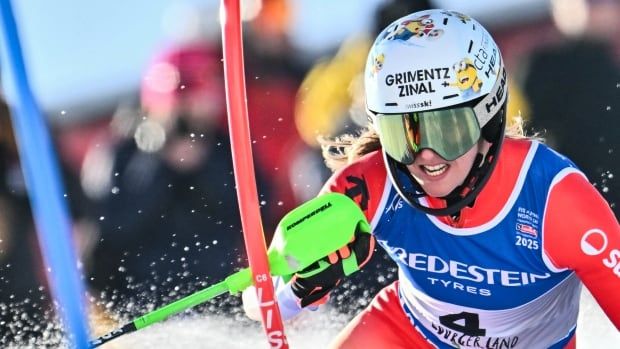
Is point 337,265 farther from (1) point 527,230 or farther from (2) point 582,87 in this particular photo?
(2) point 582,87

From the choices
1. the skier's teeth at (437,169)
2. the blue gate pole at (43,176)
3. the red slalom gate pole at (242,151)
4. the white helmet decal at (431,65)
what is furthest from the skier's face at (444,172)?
the blue gate pole at (43,176)

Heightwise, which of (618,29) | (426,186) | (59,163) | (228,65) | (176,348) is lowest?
(176,348)

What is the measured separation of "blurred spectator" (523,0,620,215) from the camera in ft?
12.5

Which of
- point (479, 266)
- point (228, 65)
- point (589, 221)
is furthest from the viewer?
point (479, 266)

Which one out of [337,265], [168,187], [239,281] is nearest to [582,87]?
[168,187]

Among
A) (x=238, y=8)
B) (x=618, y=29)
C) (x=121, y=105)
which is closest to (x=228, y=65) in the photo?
(x=238, y=8)

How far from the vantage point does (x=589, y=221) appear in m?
2.02

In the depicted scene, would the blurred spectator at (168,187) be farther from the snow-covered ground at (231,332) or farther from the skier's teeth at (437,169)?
the skier's teeth at (437,169)

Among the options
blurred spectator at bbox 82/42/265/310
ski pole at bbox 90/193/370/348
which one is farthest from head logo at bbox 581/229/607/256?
blurred spectator at bbox 82/42/265/310

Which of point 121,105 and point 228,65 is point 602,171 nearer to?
point 121,105

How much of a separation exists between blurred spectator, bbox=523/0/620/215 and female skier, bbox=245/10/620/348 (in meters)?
1.57

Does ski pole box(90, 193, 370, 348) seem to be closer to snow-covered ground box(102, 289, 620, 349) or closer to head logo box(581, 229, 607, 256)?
head logo box(581, 229, 607, 256)

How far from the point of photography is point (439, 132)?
2.08m

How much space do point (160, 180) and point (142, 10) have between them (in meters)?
0.71
